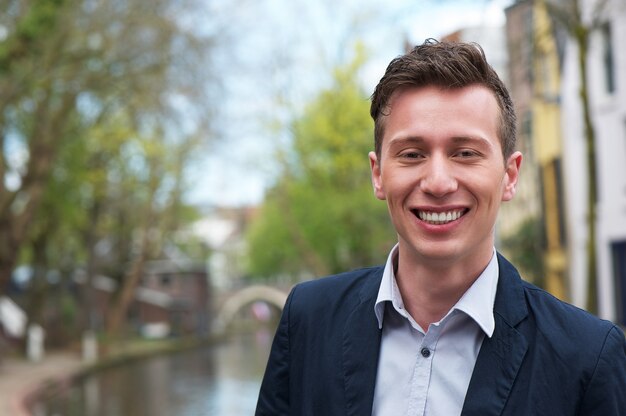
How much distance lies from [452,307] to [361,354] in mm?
211

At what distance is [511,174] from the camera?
89.5 inches

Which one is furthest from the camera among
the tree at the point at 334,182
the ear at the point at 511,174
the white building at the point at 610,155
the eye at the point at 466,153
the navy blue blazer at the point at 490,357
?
the tree at the point at 334,182

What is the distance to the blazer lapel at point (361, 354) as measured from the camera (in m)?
2.13

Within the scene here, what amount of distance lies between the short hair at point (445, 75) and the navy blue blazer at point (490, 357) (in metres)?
0.31

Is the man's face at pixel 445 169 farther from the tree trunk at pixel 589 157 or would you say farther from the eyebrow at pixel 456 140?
the tree trunk at pixel 589 157

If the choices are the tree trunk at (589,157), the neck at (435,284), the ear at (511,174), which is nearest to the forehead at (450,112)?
the ear at (511,174)

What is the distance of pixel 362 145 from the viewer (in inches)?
1393

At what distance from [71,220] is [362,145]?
1009 cm

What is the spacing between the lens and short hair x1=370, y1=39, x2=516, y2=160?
2.08m

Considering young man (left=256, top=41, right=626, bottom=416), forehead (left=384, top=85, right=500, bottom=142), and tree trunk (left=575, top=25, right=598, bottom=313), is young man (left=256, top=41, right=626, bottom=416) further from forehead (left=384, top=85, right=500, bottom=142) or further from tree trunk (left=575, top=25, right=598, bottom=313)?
tree trunk (left=575, top=25, right=598, bottom=313)

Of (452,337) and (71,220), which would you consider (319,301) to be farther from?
(71,220)

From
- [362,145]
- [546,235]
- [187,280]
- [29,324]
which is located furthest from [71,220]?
[187,280]

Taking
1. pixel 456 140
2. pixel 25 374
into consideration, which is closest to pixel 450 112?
pixel 456 140

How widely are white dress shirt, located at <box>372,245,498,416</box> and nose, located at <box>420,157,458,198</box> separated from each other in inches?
7.7
